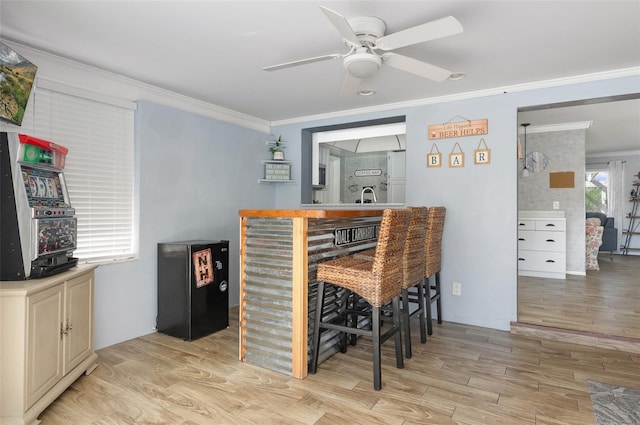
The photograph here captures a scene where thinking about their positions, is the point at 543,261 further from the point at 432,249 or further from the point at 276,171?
the point at 276,171

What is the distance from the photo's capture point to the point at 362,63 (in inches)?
88.2

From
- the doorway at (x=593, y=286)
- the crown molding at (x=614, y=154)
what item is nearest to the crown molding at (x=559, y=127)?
the doorway at (x=593, y=286)

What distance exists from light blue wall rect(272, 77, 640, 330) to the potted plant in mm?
1715

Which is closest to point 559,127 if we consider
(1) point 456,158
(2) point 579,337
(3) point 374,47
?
(1) point 456,158

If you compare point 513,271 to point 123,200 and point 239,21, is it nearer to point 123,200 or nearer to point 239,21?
point 239,21

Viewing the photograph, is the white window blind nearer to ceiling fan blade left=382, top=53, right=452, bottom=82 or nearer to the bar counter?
the bar counter

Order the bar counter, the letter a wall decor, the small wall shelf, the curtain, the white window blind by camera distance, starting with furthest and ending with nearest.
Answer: the curtain, the small wall shelf, the letter a wall decor, the white window blind, the bar counter

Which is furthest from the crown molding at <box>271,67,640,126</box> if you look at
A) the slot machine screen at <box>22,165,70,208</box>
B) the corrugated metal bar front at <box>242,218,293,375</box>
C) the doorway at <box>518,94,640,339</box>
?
the slot machine screen at <box>22,165,70,208</box>

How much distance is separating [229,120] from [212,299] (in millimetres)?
2128

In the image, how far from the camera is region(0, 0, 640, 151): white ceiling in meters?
2.08

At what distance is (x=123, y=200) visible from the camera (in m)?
3.30

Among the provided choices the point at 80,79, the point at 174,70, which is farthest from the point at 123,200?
the point at 174,70

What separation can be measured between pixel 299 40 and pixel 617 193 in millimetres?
→ 9891

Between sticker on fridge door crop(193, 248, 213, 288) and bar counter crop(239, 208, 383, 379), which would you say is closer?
bar counter crop(239, 208, 383, 379)
